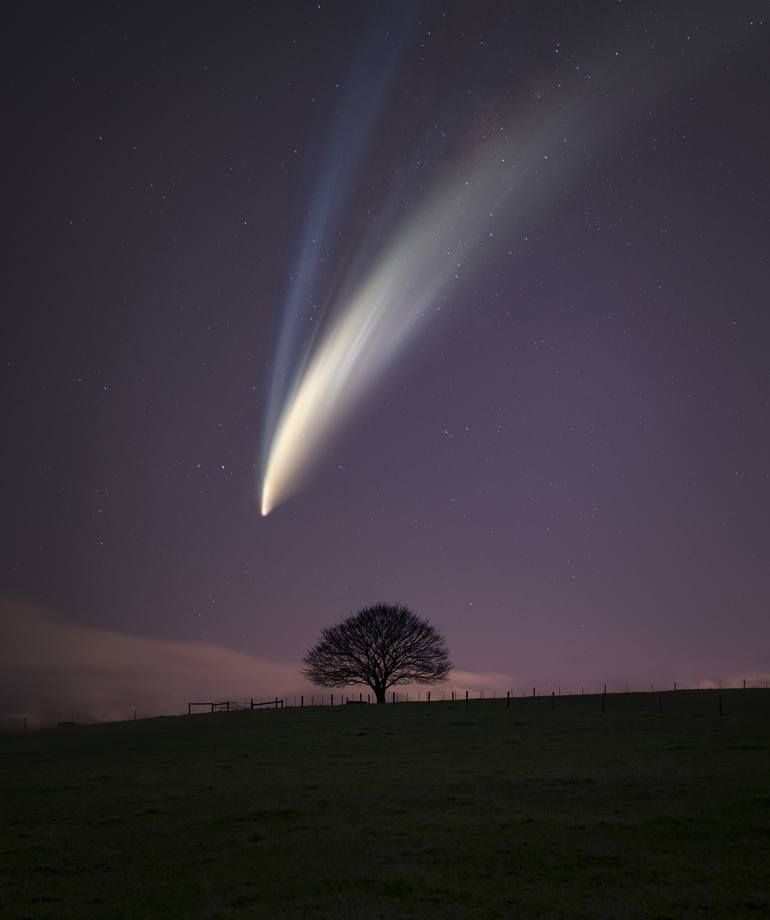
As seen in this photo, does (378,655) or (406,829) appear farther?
(378,655)

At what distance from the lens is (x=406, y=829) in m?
25.8

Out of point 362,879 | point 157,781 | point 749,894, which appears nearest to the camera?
point 749,894

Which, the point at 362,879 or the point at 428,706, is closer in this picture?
the point at 362,879

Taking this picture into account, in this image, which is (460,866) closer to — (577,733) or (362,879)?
(362,879)

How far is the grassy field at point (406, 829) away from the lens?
1891 centimetres

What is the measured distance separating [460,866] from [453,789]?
1133 centimetres

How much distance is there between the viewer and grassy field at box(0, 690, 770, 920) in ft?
62.0

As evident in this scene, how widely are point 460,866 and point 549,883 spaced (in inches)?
110

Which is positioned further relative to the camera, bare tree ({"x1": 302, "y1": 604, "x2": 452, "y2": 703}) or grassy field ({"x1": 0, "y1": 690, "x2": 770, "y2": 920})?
bare tree ({"x1": 302, "y1": 604, "x2": 452, "y2": 703})

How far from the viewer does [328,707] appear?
280ft

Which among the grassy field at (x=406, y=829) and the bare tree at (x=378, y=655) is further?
the bare tree at (x=378, y=655)

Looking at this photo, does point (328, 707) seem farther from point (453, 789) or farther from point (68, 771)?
point (453, 789)

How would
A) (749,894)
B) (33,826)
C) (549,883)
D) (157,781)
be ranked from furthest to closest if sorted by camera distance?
1. (157,781)
2. (33,826)
3. (549,883)
4. (749,894)

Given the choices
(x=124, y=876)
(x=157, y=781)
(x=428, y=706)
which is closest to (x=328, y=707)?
(x=428, y=706)
